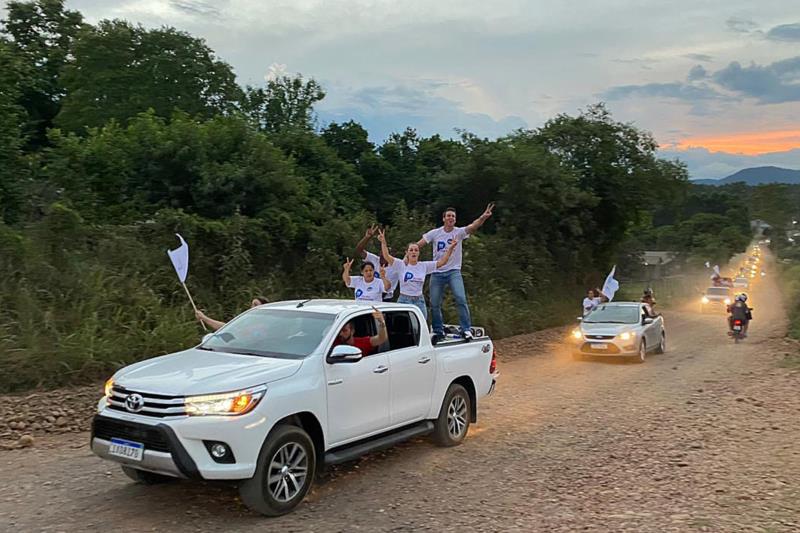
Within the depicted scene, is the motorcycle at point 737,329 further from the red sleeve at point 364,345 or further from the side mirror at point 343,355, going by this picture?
the side mirror at point 343,355

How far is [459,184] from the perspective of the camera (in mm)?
26859

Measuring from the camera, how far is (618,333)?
57.2ft

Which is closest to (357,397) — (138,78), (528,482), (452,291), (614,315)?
(528,482)

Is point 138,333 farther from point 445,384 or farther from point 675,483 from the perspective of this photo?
point 675,483

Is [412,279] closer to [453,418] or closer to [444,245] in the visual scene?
[444,245]

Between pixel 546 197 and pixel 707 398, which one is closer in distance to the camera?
pixel 707 398

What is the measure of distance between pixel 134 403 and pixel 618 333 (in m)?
13.7

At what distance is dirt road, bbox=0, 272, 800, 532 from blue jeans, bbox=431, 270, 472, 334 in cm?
153

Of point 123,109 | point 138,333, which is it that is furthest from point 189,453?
point 123,109

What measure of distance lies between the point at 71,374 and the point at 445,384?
5923 millimetres

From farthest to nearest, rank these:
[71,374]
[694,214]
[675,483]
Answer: [694,214]
[71,374]
[675,483]

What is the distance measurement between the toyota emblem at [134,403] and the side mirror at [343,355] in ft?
5.53

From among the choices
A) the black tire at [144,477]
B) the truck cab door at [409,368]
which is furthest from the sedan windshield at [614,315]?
the black tire at [144,477]

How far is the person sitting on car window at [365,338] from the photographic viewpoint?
24.0 feet
